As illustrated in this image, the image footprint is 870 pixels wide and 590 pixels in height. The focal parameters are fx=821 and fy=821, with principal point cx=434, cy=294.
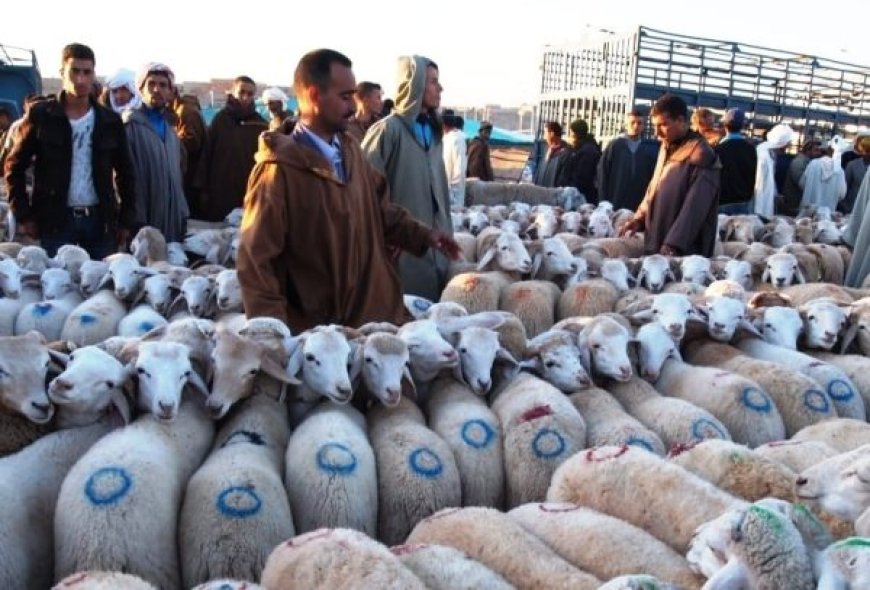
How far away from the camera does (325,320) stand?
3531mm

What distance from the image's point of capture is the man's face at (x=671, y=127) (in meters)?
5.50

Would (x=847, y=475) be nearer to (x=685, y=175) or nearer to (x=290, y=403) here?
(x=290, y=403)

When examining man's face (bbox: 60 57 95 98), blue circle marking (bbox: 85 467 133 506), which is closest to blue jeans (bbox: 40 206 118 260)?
man's face (bbox: 60 57 95 98)

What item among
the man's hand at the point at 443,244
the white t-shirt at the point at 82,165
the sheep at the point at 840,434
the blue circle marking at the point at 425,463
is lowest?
the blue circle marking at the point at 425,463

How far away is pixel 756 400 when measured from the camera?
117 inches

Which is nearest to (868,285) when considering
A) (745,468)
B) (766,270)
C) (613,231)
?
(766,270)

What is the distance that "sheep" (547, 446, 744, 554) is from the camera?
6.07ft

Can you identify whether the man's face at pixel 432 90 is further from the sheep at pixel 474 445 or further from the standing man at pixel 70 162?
the sheep at pixel 474 445

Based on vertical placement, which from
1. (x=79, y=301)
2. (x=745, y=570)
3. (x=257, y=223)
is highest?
(x=257, y=223)

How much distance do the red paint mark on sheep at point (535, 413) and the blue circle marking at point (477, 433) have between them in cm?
11

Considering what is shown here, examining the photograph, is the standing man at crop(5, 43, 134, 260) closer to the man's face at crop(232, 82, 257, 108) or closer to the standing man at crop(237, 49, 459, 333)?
the standing man at crop(237, 49, 459, 333)

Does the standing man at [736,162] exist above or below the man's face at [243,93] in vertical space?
below

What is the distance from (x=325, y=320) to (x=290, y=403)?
69cm

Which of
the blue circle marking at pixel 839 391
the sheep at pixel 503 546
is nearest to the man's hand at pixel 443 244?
the blue circle marking at pixel 839 391
